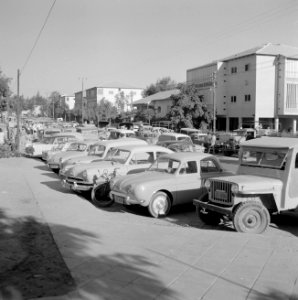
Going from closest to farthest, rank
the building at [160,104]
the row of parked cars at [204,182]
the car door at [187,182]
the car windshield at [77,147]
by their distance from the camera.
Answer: the row of parked cars at [204,182]
the car door at [187,182]
the car windshield at [77,147]
the building at [160,104]

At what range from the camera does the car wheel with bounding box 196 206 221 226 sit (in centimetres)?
905

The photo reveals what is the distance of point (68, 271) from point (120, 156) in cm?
726

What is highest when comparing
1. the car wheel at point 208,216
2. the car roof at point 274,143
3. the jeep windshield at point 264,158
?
the car roof at point 274,143

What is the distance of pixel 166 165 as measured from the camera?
10.8 m

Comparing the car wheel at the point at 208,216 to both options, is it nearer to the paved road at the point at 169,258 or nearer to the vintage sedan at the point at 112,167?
the paved road at the point at 169,258

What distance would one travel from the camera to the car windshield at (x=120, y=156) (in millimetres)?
12322

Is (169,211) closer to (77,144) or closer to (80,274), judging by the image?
(80,274)

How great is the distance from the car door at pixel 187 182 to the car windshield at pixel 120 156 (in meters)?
2.48

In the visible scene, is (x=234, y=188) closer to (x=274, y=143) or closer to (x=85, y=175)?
(x=274, y=143)

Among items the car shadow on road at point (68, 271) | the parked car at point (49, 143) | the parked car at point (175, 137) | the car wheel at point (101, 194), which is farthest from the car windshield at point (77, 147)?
the car shadow on road at point (68, 271)

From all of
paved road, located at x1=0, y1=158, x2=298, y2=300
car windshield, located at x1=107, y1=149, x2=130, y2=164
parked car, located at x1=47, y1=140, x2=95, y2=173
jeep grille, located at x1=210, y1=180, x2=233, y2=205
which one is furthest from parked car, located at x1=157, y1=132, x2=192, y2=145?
jeep grille, located at x1=210, y1=180, x2=233, y2=205

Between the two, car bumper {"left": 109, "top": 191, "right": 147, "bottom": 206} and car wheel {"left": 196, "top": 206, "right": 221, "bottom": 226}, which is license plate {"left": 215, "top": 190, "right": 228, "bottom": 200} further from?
car bumper {"left": 109, "top": 191, "right": 147, "bottom": 206}

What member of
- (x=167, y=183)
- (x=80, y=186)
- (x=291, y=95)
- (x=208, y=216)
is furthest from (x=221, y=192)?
(x=291, y=95)

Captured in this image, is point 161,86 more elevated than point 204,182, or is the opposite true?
point 161,86
